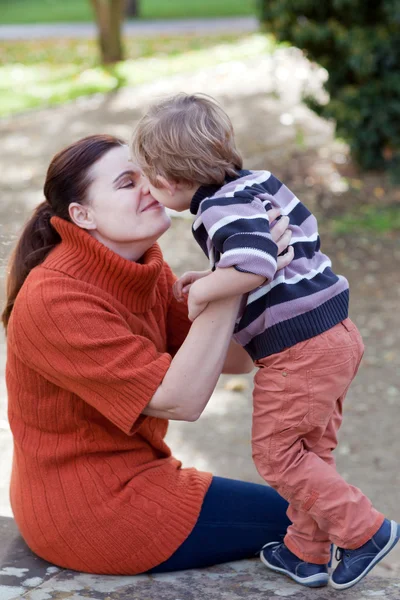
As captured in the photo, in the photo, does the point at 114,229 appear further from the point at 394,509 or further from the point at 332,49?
the point at 332,49

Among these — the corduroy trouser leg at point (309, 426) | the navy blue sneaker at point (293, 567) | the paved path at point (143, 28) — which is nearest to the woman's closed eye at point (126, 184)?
the corduroy trouser leg at point (309, 426)

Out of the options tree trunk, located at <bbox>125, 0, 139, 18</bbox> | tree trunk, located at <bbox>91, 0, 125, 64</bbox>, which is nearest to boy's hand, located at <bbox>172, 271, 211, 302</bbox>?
tree trunk, located at <bbox>91, 0, 125, 64</bbox>

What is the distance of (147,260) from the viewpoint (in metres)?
2.68

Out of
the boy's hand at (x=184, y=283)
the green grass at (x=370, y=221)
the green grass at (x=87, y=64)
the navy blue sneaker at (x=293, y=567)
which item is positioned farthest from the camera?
the green grass at (x=87, y=64)

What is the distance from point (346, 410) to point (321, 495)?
2.33m

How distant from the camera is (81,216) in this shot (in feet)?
8.39

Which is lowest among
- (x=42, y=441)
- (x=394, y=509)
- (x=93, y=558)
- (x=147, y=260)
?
(x=394, y=509)

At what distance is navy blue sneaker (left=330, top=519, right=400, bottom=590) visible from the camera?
2438mm

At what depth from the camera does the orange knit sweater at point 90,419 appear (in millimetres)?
2361

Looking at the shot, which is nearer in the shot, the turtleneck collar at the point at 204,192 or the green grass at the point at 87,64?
the turtleneck collar at the point at 204,192

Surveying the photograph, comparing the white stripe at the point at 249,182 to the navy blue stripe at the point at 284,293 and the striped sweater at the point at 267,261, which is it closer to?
the striped sweater at the point at 267,261

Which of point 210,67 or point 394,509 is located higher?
point 210,67

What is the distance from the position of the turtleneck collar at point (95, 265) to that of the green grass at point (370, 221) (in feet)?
15.9

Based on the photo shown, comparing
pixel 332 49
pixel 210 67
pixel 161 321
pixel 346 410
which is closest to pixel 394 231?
pixel 332 49
